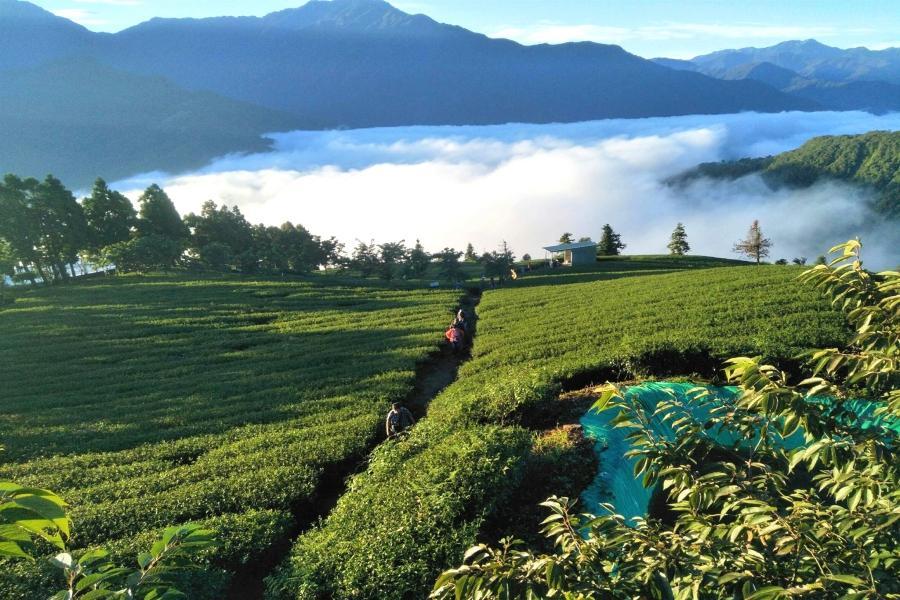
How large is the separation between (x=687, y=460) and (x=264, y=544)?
7.77 m

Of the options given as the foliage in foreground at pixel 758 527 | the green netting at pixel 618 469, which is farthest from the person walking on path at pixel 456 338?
the foliage in foreground at pixel 758 527

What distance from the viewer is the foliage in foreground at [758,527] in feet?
9.15

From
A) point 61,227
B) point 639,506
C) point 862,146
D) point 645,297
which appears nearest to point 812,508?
point 639,506

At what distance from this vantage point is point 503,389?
1262cm

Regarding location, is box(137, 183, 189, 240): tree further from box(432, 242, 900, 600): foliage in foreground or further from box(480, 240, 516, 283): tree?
box(432, 242, 900, 600): foliage in foreground

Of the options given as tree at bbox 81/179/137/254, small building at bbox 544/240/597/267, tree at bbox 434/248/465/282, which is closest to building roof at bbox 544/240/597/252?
small building at bbox 544/240/597/267

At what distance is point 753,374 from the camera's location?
11.2 feet

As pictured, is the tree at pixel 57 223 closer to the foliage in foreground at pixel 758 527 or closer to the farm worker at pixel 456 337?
the farm worker at pixel 456 337

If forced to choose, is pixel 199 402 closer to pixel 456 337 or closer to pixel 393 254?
pixel 456 337

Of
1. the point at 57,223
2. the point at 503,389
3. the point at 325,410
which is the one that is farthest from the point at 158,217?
the point at 503,389

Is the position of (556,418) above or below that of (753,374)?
below

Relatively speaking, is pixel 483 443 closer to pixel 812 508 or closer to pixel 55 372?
pixel 812 508

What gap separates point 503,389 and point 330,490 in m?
4.81

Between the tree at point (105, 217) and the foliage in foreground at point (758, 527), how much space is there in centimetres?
7176
